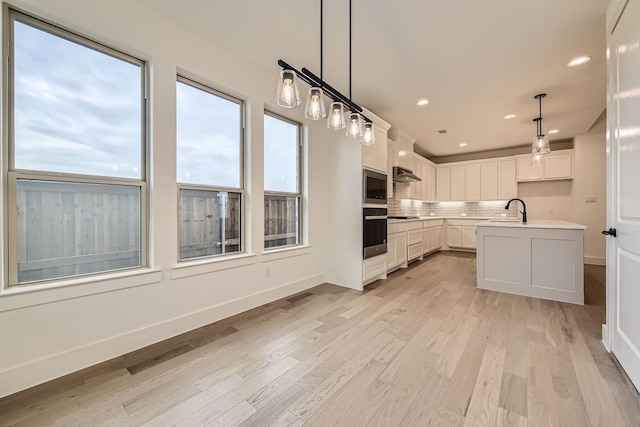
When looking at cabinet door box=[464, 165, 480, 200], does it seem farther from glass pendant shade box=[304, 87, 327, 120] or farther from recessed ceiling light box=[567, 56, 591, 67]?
glass pendant shade box=[304, 87, 327, 120]

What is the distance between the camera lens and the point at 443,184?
7367 mm

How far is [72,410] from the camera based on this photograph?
1463 mm

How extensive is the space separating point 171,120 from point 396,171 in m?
3.85

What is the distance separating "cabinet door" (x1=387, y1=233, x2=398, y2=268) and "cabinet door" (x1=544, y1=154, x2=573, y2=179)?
4365 millimetres

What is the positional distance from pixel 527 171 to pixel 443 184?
1.86 metres

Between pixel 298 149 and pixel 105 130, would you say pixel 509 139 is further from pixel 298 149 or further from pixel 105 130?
pixel 105 130

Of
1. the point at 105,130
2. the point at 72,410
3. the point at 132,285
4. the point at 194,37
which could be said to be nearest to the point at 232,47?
the point at 194,37

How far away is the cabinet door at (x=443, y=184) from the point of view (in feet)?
23.9

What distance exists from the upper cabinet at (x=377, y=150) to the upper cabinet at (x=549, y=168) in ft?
14.1

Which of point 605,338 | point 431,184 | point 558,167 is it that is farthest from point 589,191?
point 605,338

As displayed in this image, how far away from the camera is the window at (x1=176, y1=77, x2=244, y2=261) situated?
253 cm

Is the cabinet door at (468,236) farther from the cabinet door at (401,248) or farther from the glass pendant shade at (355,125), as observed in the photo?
the glass pendant shade at (355,125)

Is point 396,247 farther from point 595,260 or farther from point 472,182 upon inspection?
point 595,260

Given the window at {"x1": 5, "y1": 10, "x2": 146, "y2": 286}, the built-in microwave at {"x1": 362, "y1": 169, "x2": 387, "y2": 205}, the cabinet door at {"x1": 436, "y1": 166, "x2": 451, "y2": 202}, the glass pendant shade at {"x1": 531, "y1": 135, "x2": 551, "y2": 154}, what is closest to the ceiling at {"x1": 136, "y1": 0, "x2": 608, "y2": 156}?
the glass pendant shade at {"x1": 531, "y1": 135, "x2": 551, "y2": 154}
